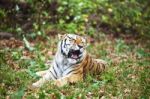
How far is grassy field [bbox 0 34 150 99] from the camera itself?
8.12 metres

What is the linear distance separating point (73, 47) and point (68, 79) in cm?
65

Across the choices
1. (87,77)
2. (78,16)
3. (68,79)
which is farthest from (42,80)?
(78,16)

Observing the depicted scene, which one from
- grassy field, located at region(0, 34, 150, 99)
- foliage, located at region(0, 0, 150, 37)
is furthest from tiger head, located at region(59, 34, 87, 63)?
foliage, located at region(0, 0, 150, 37)

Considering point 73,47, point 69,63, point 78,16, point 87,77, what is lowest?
point 87,77

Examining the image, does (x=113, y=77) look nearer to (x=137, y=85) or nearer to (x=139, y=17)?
(x=137, y=85)

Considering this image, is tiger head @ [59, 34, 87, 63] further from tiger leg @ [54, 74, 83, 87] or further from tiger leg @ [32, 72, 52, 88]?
tiger leg @ [32, 72, 52, 88]

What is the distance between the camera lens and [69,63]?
9.13 meters

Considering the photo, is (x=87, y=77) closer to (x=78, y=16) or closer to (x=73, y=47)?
(x=73, y=47)

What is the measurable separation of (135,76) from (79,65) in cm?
123

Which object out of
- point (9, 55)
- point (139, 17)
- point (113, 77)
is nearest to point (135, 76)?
point (113, 77)

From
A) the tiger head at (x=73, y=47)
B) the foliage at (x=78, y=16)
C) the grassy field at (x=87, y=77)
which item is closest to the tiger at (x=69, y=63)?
the tiger head at (x=73, y=47)

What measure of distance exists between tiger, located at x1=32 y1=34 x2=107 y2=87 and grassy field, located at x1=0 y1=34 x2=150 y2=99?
7.8 inches

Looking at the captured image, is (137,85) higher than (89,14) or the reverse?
the reverse

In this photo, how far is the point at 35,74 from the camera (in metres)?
9.73
